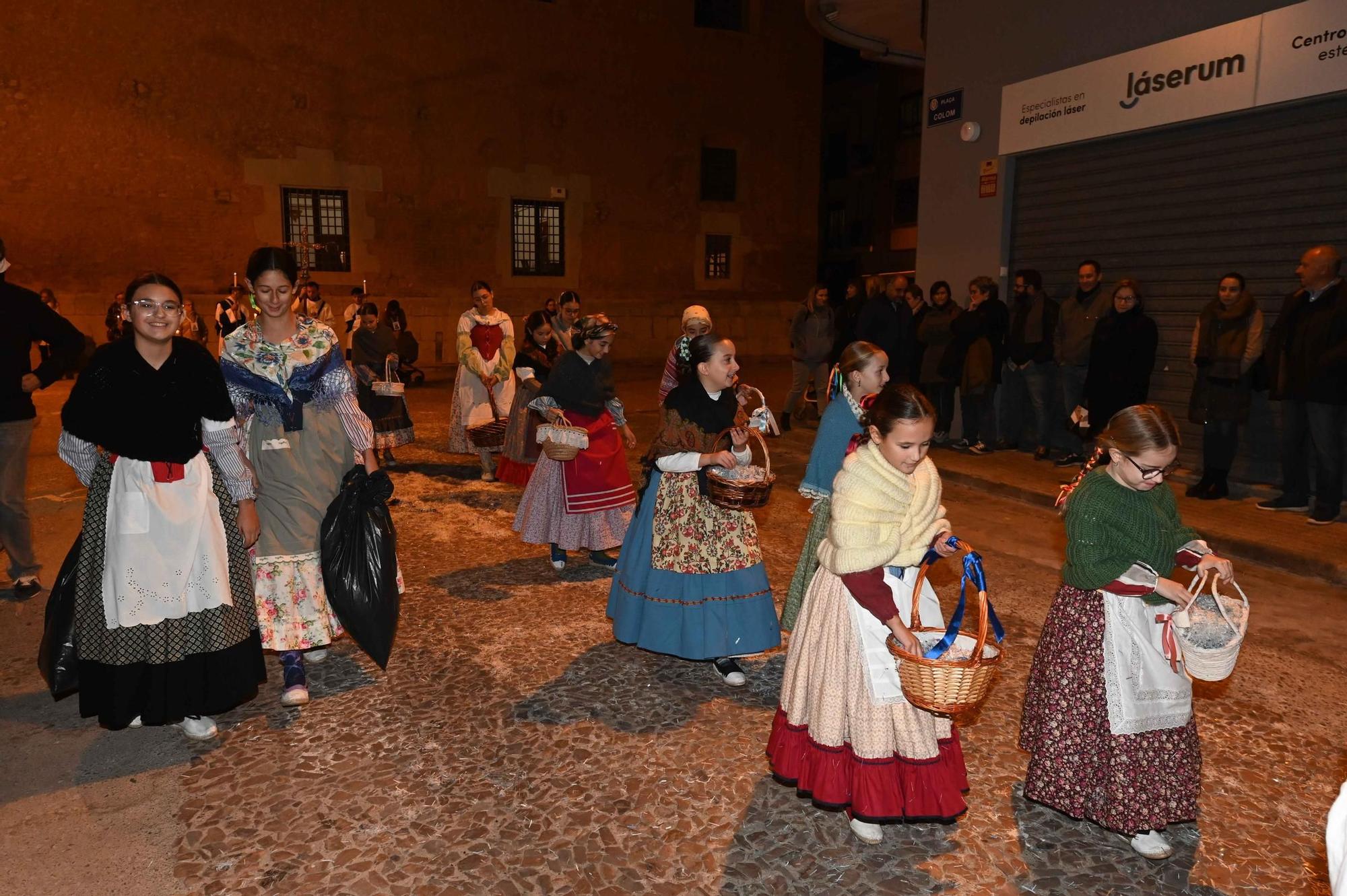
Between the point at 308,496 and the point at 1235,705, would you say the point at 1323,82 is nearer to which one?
the point at 1235,705

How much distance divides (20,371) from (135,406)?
2344 mm

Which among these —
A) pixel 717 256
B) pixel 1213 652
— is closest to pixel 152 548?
pixel 1213 652

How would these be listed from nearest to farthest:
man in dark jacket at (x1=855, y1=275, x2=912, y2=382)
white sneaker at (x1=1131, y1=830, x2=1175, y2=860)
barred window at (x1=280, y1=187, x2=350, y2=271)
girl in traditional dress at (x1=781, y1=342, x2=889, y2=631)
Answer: white sneaker at (x1=1131, y1=830, x2=1175, y2=860) → girl in traditional dress at (x1=781, y1=342, x2=889, y2=631) → man in dark jacket at (x1=855, y1=275, x2=912, y2=382) → barred window at (x1=280, y1=187, x2=350, y2=271)

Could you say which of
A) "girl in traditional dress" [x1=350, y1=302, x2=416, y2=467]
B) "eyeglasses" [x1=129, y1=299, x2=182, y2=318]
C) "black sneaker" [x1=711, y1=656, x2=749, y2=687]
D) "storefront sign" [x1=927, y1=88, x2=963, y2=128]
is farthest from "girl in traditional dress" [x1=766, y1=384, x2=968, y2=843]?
"storefront sign" [x1=927, y1=88, x2=963, y2=128]

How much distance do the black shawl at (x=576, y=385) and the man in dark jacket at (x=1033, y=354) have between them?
592 cm

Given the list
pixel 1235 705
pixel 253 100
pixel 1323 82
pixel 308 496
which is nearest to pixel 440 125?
pixel 253 100

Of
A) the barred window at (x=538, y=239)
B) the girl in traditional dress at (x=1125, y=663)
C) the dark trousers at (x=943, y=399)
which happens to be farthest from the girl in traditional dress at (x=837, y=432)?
the barred window at (x=538, y=239)

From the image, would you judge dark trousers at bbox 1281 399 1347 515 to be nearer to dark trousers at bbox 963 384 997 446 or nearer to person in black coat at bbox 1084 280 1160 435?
person in black coat at bbox 1084 280 1160 435

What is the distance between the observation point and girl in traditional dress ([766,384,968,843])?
3.16 m

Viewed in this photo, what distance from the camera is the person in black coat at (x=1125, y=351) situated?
9.11m

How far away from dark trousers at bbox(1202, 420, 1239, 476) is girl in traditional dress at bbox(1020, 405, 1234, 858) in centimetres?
586

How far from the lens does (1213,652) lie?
3008 mm

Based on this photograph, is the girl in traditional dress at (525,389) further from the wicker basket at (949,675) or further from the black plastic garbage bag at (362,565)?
the wicker basket at (949,675)

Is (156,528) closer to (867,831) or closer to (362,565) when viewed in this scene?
(362,565)
